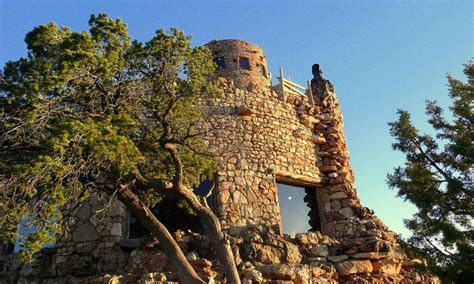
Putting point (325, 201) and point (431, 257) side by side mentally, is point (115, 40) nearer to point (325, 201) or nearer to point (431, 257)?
point (431, 257)

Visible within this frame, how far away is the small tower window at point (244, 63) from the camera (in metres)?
15.1

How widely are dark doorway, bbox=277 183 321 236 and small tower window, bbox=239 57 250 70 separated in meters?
4.86

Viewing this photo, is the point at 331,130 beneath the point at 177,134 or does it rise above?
above

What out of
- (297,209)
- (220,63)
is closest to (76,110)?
(297,209)

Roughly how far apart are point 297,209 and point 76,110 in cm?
759

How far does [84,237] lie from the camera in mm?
10305

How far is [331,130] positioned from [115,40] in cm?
875

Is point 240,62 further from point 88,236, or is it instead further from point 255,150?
point 88,236

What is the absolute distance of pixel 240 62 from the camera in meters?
15.2

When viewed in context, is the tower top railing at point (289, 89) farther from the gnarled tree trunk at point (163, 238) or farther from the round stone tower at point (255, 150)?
the gnarled tree trunk at point (163, 238)

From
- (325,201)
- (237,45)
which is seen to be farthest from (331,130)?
(237,45)

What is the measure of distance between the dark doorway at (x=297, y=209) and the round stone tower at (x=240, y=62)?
410 cm

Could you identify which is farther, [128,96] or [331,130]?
[331,130]

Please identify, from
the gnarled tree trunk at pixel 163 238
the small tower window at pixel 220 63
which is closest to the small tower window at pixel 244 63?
the small tower window at pixel 220 63
